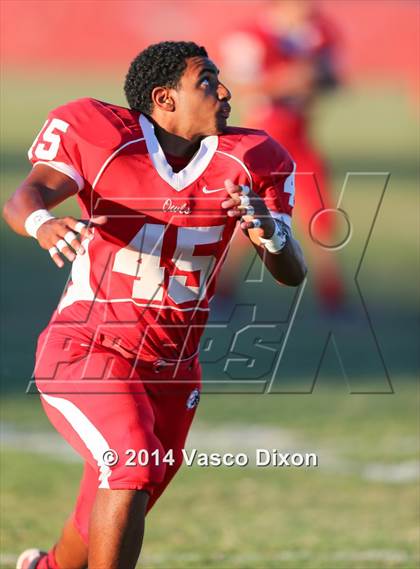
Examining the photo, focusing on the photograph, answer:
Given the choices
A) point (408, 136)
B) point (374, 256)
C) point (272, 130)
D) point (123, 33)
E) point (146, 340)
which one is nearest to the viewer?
point (146, 340)

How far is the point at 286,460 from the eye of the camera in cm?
689

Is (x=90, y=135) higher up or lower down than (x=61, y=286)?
lower down

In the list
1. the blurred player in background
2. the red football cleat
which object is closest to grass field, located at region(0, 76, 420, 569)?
the red football cleat

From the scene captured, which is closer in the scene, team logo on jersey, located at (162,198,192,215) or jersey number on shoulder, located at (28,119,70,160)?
jersey number on shoulder, located at (28,119,70,160)

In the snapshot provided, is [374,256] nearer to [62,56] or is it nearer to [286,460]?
[286,460]

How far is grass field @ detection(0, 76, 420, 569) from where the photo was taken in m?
5.60

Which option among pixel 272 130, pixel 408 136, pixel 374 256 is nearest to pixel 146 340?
pixel 272 130

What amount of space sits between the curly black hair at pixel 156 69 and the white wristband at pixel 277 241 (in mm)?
623

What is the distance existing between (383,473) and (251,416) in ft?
4.45

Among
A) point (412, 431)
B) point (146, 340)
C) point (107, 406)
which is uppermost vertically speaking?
point (412, 431)

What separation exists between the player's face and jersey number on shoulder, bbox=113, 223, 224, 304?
34 centimetres

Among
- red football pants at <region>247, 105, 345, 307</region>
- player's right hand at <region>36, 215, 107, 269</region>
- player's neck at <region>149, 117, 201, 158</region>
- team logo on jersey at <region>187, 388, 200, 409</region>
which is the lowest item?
player's right hand at <region>36, 215, 107, 269</region>

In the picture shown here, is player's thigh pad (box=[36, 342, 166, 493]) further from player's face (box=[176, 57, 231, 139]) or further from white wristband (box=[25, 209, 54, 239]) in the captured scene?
player's face (box=[176, 57, 231, 139])

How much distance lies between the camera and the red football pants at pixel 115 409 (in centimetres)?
391
